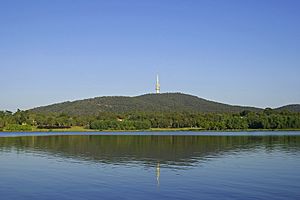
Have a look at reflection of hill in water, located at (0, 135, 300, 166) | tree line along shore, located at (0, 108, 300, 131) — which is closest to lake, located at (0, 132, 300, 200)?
reflection of hill in water, located at (0, 135, 300, 166)

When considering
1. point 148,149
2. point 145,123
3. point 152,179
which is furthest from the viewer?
point 145,123

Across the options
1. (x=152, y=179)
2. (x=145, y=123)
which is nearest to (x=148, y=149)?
(x=152, y=179)

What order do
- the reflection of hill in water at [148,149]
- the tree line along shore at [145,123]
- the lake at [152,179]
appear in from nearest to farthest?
the lake at [152,179], the reflection of hill in water at [148,149], the tree line along shore at [145,123]

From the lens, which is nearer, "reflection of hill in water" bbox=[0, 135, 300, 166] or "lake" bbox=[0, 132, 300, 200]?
"lake" bbox=[0, 132, 300, 200]

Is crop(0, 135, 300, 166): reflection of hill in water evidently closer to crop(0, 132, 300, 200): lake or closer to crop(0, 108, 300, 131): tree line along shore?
crop(0, 132, 300, 200): lake

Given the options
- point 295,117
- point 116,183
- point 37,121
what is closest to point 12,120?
point 37,121

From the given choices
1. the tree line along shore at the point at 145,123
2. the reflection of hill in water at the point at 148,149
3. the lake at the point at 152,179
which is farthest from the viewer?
the tree line along shore at the point at 145,123

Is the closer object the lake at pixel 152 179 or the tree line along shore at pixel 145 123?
the lake at pixel 152 179

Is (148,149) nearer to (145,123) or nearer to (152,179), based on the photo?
(152,179)

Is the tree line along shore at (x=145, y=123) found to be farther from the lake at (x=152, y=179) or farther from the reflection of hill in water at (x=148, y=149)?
the lake at (x=152, y=179)

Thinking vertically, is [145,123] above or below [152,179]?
above

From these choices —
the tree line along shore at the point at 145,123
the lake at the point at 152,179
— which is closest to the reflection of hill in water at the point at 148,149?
the lake at the point at 152,179

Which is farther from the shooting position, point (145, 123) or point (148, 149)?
point (145, 123)

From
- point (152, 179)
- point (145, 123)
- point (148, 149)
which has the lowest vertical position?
point (152, 179)
